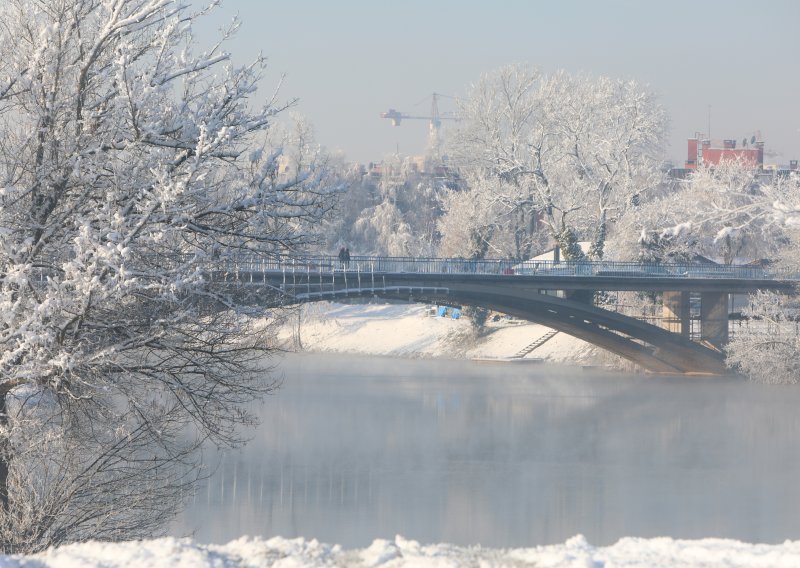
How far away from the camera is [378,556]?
7.22m

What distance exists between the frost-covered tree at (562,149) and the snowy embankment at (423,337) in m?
4.68

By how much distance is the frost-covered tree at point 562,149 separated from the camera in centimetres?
5584

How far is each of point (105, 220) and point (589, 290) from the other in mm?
35311

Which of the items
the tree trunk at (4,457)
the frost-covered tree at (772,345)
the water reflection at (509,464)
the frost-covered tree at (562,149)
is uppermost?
the frost-covered tree at (562,149)

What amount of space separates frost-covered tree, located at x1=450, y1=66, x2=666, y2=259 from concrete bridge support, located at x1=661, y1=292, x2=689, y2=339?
5.03 metres

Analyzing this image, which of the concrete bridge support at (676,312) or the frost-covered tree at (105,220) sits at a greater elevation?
the frost-covered tree at (105,220)

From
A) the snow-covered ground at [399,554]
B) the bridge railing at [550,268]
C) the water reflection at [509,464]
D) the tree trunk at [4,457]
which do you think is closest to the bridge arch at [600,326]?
the bridge railing at [550,268]

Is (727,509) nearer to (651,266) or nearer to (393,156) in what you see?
(651,266)

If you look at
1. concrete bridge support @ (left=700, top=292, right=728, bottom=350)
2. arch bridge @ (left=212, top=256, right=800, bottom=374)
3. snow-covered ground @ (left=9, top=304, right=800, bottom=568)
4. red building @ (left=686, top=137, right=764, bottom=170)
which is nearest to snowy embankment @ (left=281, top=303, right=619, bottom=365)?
arch bridge @ (left=212, top=256, right=800, bottom=374)

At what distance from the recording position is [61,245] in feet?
36.4

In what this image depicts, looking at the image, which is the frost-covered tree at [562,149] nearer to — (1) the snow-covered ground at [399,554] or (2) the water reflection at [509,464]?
(2) the water reflection at [509,464]

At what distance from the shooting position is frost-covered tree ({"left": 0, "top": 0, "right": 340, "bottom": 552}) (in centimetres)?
1034

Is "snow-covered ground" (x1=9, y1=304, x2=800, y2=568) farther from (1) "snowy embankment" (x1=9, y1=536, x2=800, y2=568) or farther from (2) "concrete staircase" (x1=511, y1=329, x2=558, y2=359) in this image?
(2) "concrete staircase" (x1=511, y1=329, x2=558, y2=359)

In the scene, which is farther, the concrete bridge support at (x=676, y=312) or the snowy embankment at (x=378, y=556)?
the concrete bridge support at (x=676, y=312)
